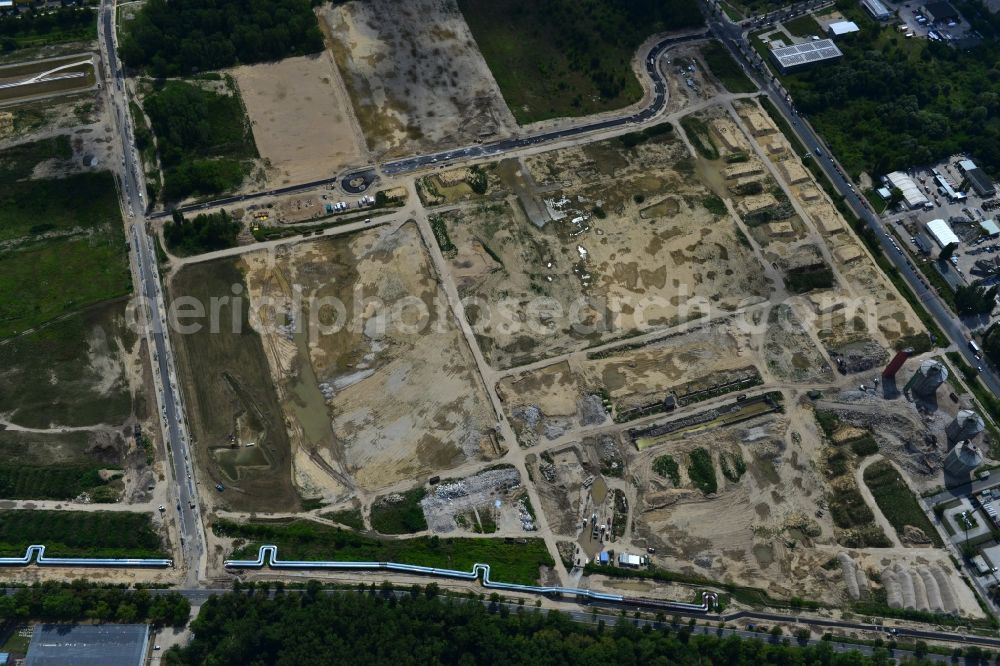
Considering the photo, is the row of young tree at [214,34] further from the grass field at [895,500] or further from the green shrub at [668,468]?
the grass field at [895,500]

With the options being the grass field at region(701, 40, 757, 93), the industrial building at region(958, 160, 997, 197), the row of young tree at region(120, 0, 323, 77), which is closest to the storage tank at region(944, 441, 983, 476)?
the industrial building at region(958, 160, 997, 197)

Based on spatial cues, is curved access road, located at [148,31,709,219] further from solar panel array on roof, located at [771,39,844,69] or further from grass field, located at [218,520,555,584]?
grass field, located at [218,520,555,584]

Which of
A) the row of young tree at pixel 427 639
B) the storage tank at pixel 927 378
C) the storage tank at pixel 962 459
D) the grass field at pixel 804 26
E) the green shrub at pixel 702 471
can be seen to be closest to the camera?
the row of young tree at pixel 427 639

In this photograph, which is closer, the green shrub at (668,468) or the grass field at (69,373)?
the green shrub at (668,468)

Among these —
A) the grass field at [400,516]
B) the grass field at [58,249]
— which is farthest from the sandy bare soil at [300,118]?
the grass field at [400,516]

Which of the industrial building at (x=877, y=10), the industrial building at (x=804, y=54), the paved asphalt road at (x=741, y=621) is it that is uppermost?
the industrial building at (x=877, y=10)

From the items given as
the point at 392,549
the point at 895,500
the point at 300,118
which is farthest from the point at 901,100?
the point at 392,549
